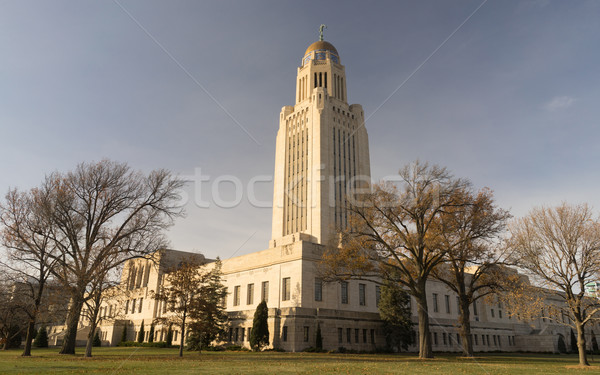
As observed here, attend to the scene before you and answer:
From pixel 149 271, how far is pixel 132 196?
138ft

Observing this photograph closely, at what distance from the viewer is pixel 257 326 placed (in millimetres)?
39156

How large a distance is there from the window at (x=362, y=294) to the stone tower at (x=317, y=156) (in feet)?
57.1

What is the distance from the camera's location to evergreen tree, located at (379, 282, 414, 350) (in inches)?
1649

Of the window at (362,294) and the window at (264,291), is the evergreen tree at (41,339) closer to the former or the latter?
the window at (264,291)

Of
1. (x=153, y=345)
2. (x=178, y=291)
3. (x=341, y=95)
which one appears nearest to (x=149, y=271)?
(x=153, y=345)

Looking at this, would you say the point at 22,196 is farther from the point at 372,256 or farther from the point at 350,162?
the point at 350,162

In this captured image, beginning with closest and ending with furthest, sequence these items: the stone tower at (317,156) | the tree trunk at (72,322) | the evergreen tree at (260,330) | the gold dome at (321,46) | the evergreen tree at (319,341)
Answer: the tree trunk at (72,322) → the evergreen tree at (319,341) → the evergreen tree at (260,330) → the stone tower at (317,156) → the gold dome at (321,46)

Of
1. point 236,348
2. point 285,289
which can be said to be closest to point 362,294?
point 285,289

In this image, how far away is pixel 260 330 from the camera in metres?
39.0

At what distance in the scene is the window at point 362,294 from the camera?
46.7m

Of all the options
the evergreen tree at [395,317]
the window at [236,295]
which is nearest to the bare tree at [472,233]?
the evergreen tree at [395,317]

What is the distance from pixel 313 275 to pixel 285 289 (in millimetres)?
3752

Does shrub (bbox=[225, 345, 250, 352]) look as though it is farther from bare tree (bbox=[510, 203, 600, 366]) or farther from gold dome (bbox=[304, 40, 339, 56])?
gold dome (bbox=[304, 40, 339, 56])

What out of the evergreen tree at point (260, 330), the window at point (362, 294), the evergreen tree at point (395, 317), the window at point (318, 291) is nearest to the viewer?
the evergreen tree at point (260, 330)
